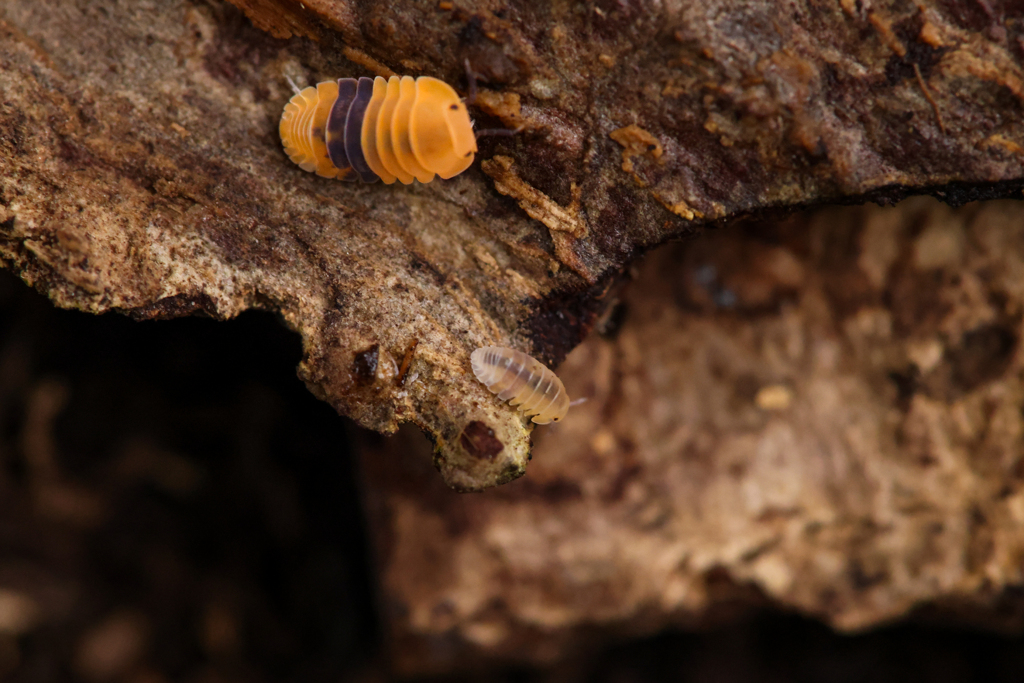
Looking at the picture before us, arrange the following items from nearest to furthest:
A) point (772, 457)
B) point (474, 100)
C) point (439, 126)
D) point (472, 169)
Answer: point (439, 126) → point (474, 100) → point (472, 169) → point (772, 457)

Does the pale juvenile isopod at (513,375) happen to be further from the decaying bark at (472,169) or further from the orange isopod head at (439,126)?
the orange isopod head at (439,126)

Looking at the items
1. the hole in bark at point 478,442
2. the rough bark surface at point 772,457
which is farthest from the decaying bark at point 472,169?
the rough bark surface at point 772,457

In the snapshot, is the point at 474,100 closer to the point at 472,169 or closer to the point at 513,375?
the point at 472,169

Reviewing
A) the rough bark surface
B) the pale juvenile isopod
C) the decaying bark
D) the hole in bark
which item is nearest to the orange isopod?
the decaying bark

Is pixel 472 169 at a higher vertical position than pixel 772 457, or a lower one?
higher

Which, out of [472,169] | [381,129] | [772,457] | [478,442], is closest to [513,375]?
[478,442]

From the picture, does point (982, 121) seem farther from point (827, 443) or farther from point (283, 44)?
point (283, 44)
